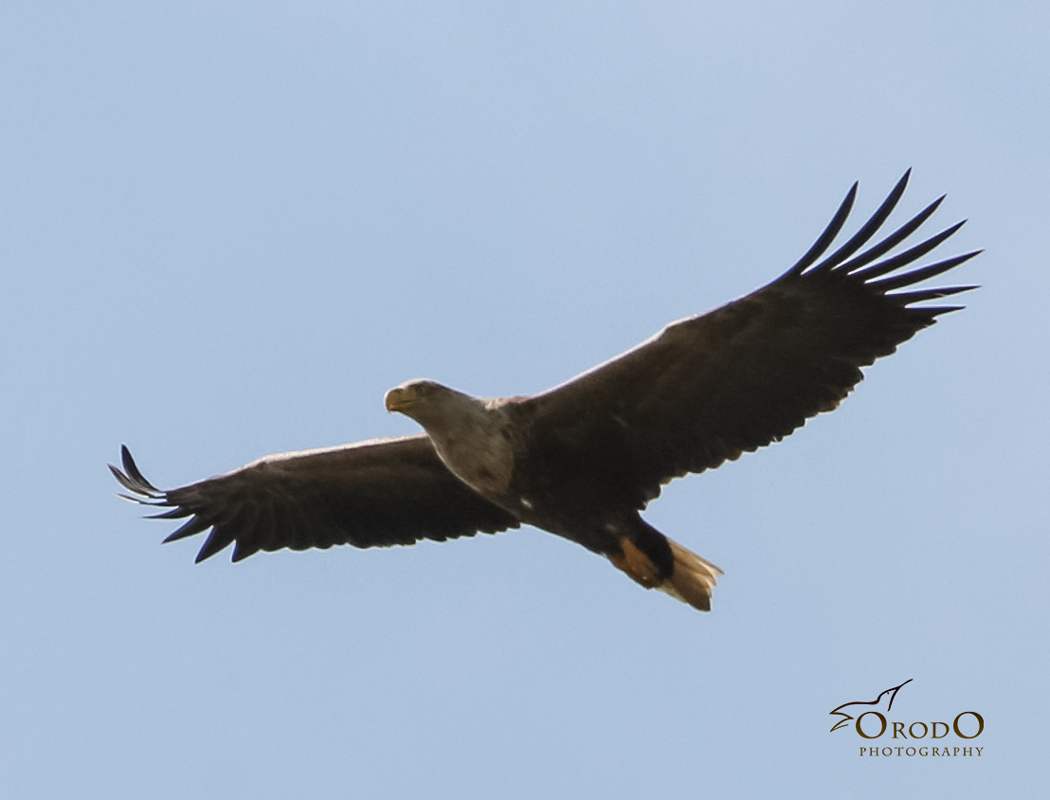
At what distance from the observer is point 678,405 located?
1030 cm

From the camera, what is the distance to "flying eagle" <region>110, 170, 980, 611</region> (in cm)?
991

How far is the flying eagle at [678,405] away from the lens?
9.91 m

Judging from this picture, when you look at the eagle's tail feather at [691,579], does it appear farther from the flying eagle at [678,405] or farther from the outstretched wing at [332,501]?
the outstretched wing at [332,501]

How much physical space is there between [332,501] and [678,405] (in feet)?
8.91

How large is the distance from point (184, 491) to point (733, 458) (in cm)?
395

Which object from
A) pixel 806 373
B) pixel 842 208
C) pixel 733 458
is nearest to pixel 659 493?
pixel 733 458

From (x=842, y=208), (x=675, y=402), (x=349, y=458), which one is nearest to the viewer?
(x=842, y=208)

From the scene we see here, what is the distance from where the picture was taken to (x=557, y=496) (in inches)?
408

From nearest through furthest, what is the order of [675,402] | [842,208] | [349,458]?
[842,208] < [675,402] < [349,458]

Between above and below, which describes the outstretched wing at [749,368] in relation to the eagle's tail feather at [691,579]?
above

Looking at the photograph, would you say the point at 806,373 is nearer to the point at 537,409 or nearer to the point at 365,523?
the point at 537,409

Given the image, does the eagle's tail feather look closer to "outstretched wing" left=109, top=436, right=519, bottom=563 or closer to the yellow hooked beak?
"outstretched wing" left=109, top=436, right=519, bottom=563

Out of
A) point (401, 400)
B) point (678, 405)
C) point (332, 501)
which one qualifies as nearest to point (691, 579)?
point (678, 405)

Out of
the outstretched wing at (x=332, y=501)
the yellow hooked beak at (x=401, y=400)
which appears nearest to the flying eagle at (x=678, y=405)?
the yellow hooked beak at (x=401, y=400)
